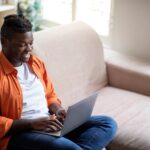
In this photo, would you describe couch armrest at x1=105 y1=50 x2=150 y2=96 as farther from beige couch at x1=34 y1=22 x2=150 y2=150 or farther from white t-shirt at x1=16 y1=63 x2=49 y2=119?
white t-shirt at x1=16 y1=63 x2=49 y2=119

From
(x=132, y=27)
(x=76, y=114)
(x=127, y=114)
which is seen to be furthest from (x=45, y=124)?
(x=132, y=27)

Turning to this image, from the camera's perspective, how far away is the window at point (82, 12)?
Answer: 3.10 m

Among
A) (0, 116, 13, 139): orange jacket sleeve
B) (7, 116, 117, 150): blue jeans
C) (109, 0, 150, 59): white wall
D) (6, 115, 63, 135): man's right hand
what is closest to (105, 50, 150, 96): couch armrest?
(109, 0, 150, 59): white wall

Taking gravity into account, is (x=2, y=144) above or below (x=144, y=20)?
below

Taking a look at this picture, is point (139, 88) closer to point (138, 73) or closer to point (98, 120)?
point (138, 73)

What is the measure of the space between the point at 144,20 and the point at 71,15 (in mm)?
846

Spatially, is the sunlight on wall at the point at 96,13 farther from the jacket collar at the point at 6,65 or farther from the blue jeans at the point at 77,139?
the jacket collar at the point at 6,65

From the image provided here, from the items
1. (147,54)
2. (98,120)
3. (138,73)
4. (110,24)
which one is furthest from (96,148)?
(110,24)

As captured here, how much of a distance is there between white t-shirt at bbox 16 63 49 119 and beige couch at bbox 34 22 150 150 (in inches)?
13.9

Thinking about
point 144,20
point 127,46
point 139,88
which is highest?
point 144,20

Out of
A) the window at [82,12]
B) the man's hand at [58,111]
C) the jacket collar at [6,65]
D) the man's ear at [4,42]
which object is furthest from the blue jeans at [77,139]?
the window at [82,12]

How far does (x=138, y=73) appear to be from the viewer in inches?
100

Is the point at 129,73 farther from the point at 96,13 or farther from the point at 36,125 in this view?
the point at 36,125

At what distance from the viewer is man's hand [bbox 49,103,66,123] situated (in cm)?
179
